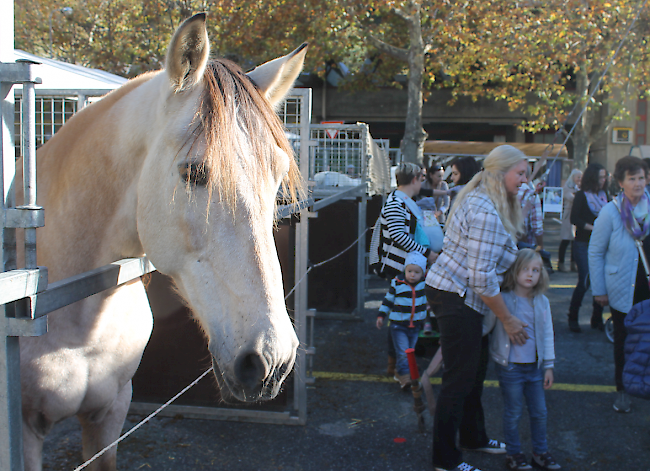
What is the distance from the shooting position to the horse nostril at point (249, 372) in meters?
1.23

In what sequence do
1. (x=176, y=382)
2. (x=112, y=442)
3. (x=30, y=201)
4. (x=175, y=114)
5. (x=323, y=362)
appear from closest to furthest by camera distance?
(x=30, y=201), (x=175, y=114), (x=112, y=442), (x=176, y=382), (x=323, y=362)

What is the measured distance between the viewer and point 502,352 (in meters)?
3.17

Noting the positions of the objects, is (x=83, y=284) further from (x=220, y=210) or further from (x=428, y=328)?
(x=428, y=328)

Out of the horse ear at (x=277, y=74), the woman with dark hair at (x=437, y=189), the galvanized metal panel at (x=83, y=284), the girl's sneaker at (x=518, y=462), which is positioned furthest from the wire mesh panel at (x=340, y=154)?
the galvanized metal panel at (x=83, y=284)

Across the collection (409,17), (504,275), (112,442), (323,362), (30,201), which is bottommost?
(323,362)

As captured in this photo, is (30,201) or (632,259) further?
(632,259)

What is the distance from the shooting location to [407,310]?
448 cm

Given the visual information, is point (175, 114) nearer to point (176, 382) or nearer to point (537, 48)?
point (176, 382)

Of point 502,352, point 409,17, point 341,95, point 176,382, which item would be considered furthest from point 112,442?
point 341,95

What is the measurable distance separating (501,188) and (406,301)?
69.1 inches

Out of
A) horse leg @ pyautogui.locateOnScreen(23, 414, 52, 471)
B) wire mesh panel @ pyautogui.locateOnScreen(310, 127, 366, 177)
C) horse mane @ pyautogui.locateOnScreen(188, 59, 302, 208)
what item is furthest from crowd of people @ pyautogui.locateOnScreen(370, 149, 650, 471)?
wire mesh panel @ pyautogui.locateOnScreen(310, 127, 366, 177)

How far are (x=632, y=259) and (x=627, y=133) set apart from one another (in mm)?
21260

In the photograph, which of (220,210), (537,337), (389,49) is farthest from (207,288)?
(389,49)

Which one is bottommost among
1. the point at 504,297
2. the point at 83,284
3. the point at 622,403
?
the point at 622,403
